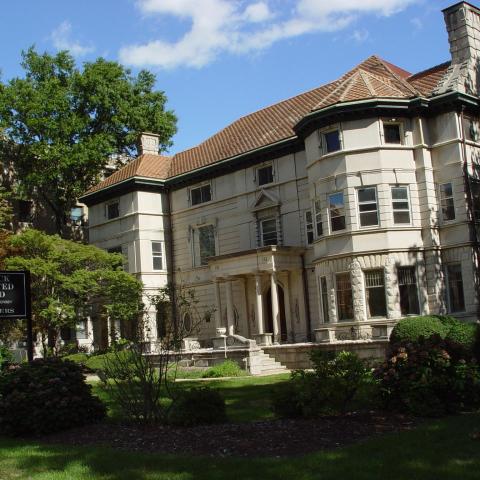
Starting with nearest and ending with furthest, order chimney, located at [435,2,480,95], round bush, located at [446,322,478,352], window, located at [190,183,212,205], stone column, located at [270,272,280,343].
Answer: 1. round bush, located at [446,322,478,352]
2. chimney, located at [435,2,480,95]
3. stone column, located at [270,272,280,343]
4. window, located at [190,183,212,205]

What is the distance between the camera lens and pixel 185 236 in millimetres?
35219

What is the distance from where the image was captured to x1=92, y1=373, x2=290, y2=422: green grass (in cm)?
1255

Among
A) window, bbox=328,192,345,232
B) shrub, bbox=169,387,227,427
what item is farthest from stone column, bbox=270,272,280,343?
Answer: shrub, bbox=169,387,227,427

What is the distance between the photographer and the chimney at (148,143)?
39656 millimetres

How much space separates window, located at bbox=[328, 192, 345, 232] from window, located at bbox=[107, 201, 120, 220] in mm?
15526

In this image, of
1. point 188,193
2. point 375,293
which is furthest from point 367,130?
point 188,193

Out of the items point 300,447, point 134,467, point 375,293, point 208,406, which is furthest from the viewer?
point 375,293

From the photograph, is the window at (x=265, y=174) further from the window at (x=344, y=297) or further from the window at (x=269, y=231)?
the window at (x=344, y=297)

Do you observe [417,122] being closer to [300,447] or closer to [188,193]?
[188,193]

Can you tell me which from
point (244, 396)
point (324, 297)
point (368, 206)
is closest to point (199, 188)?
point (324, 297)

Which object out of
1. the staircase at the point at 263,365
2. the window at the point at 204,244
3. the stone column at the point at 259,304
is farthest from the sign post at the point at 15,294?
the window at the point at 204,244

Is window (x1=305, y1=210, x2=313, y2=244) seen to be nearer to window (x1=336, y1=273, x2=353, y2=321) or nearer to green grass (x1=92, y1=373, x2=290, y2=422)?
window (x1=336, y1=273, x2=353, y2=321)

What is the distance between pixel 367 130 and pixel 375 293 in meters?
6.46

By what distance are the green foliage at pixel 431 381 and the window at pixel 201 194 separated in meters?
23.9
